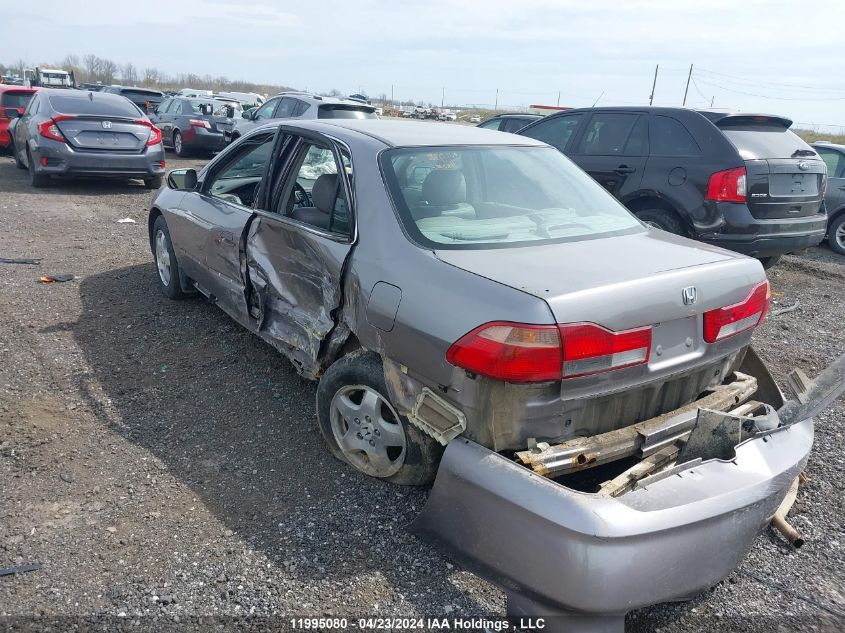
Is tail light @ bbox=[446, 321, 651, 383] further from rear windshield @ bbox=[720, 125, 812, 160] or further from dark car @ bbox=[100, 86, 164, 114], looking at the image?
dark car @ bbox=[100, 86, 164, 114]

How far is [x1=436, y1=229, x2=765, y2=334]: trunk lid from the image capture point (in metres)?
2.36

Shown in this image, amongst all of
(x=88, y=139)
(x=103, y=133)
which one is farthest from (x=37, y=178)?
(x=103, y=133)

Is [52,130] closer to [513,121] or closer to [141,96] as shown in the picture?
[513,121]

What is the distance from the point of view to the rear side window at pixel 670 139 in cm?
668

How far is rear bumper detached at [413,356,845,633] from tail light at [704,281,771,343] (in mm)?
469

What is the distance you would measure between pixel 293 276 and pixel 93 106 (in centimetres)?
895

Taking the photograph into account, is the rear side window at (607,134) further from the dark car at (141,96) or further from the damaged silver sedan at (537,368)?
the dark car at (141,96)

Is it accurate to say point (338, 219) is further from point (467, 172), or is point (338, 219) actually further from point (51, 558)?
point (51, 558)

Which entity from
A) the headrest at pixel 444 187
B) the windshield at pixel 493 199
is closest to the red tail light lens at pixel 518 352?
the windshield at pixel 493 199

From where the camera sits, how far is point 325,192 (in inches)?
137

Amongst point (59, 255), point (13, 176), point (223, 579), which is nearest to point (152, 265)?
point (59, 255)

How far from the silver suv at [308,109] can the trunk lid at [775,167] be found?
702cm

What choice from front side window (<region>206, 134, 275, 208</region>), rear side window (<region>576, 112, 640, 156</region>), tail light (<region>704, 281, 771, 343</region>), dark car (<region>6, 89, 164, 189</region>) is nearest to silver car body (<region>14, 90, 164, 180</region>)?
dark car (<region>6, 89, 164, 189</region>)

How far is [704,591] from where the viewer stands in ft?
7.66
